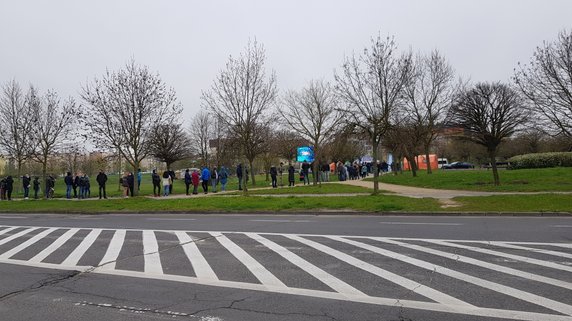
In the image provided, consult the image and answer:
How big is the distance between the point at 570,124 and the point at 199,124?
44.6 m

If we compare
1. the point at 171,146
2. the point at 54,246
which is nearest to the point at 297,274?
the point at 54,246

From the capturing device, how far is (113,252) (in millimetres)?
9211

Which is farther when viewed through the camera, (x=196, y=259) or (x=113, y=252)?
(x=113, y=252)

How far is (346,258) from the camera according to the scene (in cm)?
787

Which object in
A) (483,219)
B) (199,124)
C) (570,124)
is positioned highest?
(199,124)

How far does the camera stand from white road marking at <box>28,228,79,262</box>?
29.4 ft

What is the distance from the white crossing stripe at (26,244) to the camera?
31.4 feet

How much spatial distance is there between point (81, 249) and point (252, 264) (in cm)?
453

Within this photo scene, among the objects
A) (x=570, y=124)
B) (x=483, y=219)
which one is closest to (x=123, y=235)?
(x=483, y=219)

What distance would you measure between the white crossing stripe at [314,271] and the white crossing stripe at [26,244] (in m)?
5.41

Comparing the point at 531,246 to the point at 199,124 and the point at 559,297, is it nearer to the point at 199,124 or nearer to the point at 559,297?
the point at 559,297

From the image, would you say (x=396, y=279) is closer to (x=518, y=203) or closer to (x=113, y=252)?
(x=113, y=252)

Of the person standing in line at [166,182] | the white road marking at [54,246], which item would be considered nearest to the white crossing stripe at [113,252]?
the white road marking at [54,246]

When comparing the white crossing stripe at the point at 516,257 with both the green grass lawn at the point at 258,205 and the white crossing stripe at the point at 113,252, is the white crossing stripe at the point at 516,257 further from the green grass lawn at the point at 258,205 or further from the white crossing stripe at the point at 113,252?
the green grass lawn at the point at 258,205
